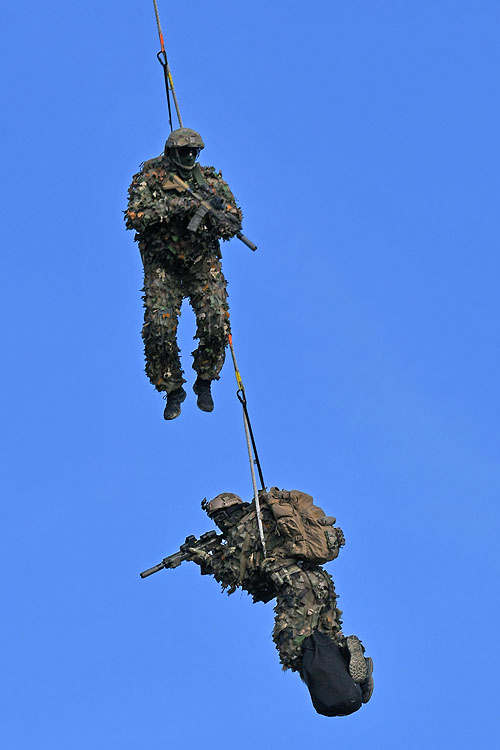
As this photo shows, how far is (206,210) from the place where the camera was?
57.3 feet

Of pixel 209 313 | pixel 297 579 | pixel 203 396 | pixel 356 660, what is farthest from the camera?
pixel 203 396

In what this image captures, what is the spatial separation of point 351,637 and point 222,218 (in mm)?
4718

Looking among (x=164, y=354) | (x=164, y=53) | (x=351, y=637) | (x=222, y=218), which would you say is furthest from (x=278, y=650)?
(x=164, y=53)

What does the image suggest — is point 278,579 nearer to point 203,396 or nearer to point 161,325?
point 203,396

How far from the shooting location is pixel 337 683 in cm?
1673

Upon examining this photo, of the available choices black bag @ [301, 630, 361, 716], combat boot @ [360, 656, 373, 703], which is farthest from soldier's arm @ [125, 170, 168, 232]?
combat boot @ [360, 656, 373, 703]

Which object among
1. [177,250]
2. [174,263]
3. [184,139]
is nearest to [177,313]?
[174,263]

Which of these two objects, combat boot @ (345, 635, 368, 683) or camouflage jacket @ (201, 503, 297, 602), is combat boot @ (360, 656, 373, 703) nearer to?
combat boot @ (345, 635, 368, 683)

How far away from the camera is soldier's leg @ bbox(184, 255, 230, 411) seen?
1758cm

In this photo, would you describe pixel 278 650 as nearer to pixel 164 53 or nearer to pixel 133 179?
pixel 133 179

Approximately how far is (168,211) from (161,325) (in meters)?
1.23

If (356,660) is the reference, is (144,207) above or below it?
above

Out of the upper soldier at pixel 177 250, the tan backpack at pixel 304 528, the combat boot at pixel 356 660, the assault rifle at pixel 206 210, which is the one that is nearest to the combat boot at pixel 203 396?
the upper soldier at pixel 177 250

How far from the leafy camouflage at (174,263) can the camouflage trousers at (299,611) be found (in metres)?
2.49
